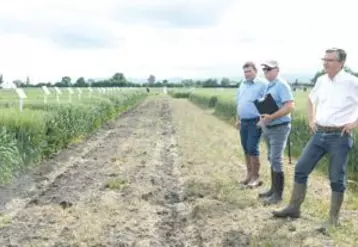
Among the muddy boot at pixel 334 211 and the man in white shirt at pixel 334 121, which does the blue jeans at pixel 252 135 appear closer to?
the man in white shirt at pixel 334 121

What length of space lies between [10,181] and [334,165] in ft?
17.8

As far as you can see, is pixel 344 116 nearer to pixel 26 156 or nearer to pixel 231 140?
pixel 26 156

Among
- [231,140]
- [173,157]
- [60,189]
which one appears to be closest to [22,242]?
[60,189]

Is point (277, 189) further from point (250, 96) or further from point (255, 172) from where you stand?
point (250, 96)

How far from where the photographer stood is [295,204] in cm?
712

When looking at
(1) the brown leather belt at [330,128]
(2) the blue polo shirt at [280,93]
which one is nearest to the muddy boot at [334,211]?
(1) the brown leather belt at [330,128]

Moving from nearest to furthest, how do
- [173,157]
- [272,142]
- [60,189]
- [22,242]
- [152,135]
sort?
[22,242] → [272,142] → [60,189] → [173,157] → [152,135]

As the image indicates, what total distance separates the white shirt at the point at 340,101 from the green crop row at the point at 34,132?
209 inches

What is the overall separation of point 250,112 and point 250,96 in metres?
0.24

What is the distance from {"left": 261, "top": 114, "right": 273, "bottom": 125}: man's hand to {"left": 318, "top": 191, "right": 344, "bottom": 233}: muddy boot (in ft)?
5.30

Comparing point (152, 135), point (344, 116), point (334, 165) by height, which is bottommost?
point (152, 135)

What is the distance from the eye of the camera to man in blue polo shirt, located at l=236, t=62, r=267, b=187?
8.92 metres

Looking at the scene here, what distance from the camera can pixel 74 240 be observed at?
6.33m

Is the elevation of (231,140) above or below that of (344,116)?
below
